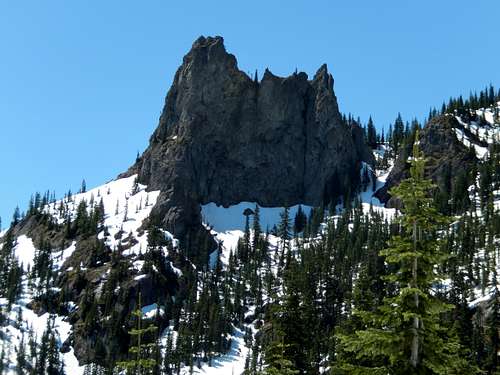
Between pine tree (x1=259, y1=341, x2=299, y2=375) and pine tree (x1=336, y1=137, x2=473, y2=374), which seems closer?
pine tree (x1=336, y1=137, x2=473, y2=374)

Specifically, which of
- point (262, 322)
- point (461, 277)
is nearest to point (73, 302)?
point (262, 322)

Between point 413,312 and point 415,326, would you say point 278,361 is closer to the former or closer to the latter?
point 415,326

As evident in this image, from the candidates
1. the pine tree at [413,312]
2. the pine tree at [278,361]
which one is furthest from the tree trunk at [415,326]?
the pine tree at [278,361]

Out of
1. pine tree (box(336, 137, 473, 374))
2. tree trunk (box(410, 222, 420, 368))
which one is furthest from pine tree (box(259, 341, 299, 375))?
tree trunk (box(410, 222, 420, 368))

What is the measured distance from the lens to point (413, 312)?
1959 cm

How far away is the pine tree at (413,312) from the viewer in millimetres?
19547

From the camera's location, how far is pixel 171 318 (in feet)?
599

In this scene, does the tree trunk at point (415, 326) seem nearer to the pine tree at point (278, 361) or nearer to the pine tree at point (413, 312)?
the pine tree at point (413, 312)

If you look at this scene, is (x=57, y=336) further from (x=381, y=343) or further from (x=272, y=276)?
(x=381, y=343)

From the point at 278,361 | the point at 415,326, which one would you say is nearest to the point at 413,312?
the point at 415,326

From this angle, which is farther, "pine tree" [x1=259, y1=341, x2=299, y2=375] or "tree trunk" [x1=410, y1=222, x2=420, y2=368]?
"pine tree" [x1=259, y1=341, x2=299, y2=375]

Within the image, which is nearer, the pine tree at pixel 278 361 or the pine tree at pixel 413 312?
the pine tree at pixel 413 312

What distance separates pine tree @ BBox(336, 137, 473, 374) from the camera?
64.1ft

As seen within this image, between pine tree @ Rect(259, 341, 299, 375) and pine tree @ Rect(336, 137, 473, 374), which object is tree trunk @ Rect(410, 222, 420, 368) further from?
pine tree @ Rect(259, 341, 299, 375)
